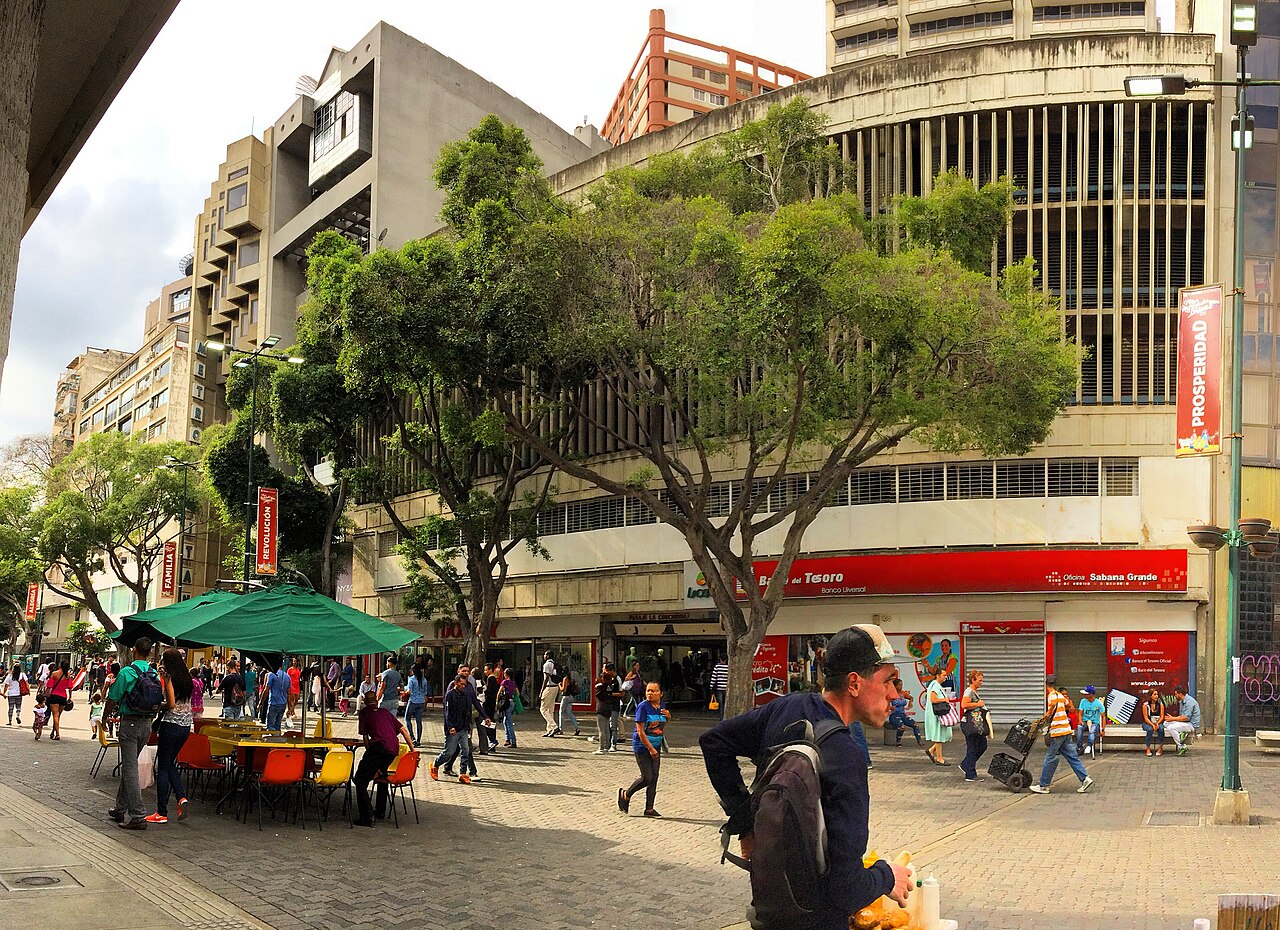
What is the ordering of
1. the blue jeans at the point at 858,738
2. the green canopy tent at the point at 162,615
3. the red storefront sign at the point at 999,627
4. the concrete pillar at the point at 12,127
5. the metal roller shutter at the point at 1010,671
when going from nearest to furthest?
1. the concrete pillar at the point at 12,127
2. the blue jeans at the point at 858,738
3. the green canopy tent at the point at 162,615
4. the red storefront sign at the point at 999,627
5. the metal roller shutter at the point at 1010,671

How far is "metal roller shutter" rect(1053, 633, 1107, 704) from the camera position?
2584 centimetres

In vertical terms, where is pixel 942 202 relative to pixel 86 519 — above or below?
above

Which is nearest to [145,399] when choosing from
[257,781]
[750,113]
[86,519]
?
[86,519]

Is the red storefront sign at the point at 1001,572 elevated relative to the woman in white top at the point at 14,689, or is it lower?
elevated

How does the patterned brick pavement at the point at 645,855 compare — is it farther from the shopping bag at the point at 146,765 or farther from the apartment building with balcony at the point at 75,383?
the apartment building with balcony at the point at 75,383

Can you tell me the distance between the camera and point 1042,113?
90.8 feet

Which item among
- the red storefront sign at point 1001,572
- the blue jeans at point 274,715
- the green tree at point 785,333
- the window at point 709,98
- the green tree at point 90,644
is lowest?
the green tree at point 90,644

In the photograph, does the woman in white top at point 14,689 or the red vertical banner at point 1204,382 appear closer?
the red vertical banner at point 1204,382

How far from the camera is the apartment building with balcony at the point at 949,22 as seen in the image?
57.2 m

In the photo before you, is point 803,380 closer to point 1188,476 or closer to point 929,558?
point 929,558

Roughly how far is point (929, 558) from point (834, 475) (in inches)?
221

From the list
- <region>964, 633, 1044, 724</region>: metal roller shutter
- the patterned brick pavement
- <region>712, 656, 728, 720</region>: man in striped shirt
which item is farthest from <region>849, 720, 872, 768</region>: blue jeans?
<region>712, 656, 728, 720</region>: man in striped shirt

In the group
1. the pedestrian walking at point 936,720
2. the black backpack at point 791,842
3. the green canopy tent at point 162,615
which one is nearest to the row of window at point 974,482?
the pedestrian walking at point 936,720

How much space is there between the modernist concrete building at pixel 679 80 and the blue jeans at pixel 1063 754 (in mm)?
75699
